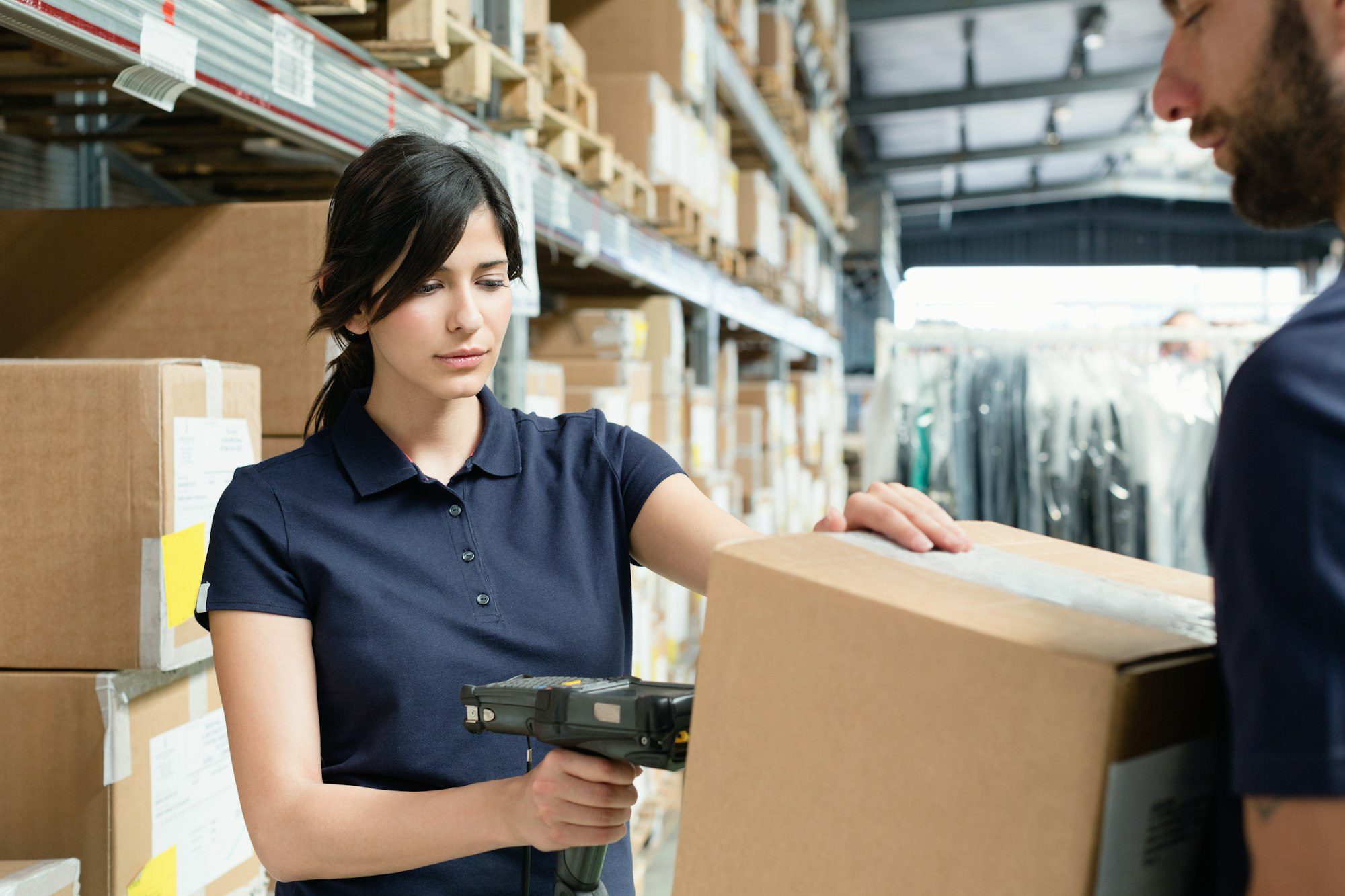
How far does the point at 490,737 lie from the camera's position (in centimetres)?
123

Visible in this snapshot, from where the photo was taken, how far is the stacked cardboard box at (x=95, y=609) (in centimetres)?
133

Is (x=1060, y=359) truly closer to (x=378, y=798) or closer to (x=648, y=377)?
(x=648, y=377)

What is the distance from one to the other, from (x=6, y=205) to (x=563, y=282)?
1.99 meters

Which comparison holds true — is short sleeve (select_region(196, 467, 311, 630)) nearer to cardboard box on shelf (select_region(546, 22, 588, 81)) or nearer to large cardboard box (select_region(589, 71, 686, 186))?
cardboard box on shelf (select_region(546, 22, 588, 81))

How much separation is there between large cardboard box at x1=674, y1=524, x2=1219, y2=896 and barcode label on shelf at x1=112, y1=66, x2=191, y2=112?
38.6 inches

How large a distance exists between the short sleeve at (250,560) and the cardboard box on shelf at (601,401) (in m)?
1.73

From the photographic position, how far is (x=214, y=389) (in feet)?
4.89

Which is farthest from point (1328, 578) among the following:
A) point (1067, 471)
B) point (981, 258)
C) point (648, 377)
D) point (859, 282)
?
point (981, 258)

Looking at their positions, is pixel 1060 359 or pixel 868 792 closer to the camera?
pixel 868 792

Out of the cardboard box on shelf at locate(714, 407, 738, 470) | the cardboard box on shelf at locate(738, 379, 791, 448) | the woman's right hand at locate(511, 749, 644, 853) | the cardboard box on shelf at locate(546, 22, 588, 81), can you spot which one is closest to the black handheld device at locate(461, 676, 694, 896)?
the woman's right hand at locate(511, 749, 644, 853)

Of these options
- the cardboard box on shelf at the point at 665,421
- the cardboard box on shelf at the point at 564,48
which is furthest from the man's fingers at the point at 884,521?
the cardboard box on shelf at the point at 665,421

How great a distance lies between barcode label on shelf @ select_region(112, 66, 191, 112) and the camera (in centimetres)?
130

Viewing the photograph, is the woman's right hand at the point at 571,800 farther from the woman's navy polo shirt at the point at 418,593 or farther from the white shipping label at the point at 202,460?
the white shipping label at the point at 202,460

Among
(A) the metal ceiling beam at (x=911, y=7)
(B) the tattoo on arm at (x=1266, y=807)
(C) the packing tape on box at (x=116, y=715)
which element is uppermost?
(A) the metal ceiling beam at (x=911, y=7)
